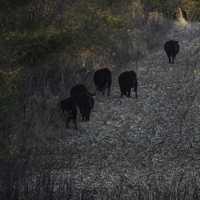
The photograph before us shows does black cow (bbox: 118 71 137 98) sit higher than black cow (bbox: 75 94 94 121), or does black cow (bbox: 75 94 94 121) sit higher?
black cow (bbox: 118 71 137 98)

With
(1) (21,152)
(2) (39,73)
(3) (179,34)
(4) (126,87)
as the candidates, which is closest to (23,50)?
(1) (21,152)

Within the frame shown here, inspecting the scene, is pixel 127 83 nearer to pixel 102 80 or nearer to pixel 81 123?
pixel 102 80

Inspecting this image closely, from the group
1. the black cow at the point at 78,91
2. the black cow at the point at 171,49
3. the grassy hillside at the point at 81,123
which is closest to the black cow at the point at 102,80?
the grassy hillside at the point at 81,123

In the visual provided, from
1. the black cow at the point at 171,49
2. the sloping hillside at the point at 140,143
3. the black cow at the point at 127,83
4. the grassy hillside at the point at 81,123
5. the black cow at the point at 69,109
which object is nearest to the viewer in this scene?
the grassy hillside at the point at 81,123

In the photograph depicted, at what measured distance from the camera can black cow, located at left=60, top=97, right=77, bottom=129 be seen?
46.9 feet

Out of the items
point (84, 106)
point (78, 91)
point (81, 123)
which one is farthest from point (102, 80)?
point (81, 123)

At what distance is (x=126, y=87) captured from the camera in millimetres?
17406

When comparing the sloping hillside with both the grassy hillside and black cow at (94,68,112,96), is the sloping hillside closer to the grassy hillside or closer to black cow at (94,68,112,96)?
the grassy hillside

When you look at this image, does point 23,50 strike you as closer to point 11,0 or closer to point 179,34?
point 11,0

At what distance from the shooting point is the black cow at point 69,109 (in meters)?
14.3

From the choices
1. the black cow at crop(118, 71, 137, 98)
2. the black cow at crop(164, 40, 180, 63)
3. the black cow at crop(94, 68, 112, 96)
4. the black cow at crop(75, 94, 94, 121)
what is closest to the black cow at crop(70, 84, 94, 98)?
the black cow at crop(75, 94, 94, 121)

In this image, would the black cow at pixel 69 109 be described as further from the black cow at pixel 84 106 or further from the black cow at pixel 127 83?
the black cow at pixel 127 83

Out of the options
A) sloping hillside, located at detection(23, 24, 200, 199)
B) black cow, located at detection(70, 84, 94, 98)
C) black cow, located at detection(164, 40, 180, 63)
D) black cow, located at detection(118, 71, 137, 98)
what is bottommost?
sloping hillside, located at detection(23, 24, 200, 199)

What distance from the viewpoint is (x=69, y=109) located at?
14.3 m
